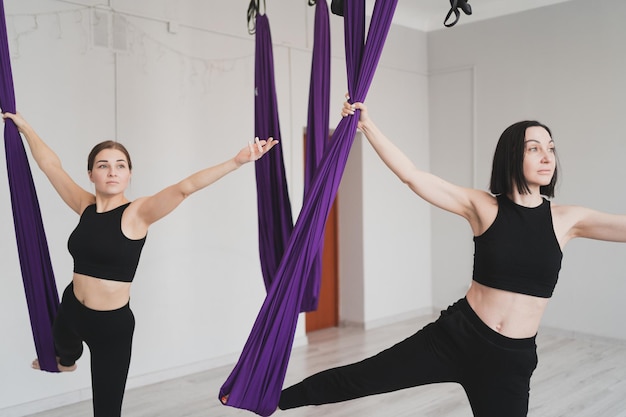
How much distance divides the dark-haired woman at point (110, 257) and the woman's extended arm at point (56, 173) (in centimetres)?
12

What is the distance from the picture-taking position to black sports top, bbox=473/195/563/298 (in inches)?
91.0

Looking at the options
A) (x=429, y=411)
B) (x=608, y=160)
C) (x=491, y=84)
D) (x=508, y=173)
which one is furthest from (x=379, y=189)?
(x=508, y=173)

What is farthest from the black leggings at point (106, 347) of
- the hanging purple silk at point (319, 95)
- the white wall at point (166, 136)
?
the white wall at point (166, 136)

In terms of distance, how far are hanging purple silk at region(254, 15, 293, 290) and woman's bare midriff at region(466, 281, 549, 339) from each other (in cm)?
132

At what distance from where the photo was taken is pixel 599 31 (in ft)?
17.7

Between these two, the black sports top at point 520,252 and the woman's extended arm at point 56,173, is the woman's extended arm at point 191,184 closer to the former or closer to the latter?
the woman's extended arm at point 56,173

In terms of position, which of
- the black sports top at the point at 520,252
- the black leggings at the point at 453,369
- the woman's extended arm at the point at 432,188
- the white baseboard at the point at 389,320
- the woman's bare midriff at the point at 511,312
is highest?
the woman's extended arm at the point at 432,188

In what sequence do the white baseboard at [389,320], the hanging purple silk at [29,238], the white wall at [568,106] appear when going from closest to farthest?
the hanging purple silk at [29,238], the white wall at [568,106], the white baseboard at [389,320]

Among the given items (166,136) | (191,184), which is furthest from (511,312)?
(166,136)

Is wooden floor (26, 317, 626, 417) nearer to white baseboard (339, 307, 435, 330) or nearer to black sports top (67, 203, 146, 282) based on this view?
white baseboard (339, 307, 435, 330)

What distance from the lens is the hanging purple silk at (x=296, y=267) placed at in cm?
248

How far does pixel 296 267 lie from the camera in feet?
8.29

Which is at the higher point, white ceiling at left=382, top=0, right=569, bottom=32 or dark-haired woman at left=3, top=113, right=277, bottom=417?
white ceiling at left=382, top=0, right=569, bottom=32

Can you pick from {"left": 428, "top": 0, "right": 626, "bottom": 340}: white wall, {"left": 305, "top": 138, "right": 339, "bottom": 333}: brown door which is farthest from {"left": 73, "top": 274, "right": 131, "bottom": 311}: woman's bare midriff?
{"left": 428, "top": 0, "right": 626, "bottom": 340}: white wall
